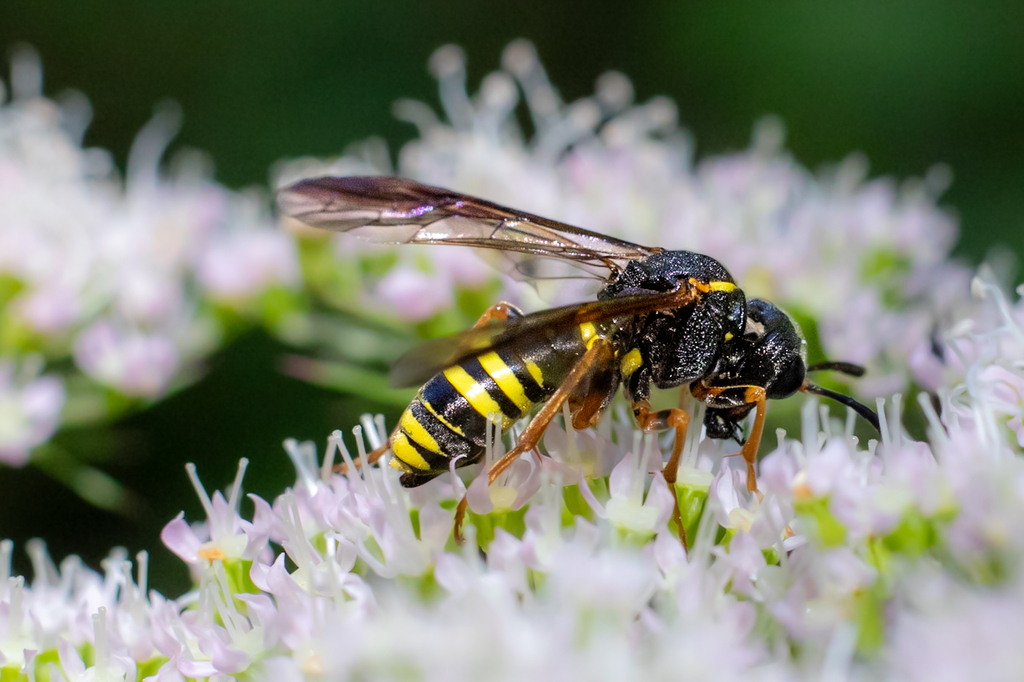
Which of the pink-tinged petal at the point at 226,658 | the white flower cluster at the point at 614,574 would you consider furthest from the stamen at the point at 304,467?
the pink-tinged petal at the point at 226,658

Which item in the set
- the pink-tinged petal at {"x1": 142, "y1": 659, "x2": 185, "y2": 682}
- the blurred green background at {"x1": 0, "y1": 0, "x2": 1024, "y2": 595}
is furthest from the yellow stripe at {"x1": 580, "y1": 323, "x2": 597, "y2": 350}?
the blurred green background at {"x1": 0, "y1": 0, "x2": 1024, "y2": 595}

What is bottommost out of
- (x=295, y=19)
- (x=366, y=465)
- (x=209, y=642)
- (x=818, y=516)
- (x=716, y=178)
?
(x=209, y=642)

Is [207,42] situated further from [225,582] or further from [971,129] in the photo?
[225,582]

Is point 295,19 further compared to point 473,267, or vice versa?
point 295,19

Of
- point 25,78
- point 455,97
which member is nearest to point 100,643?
point 455,97

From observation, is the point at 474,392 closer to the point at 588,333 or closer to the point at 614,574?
the point at 588,333

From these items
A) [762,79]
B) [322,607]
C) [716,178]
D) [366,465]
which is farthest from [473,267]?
[762,79]

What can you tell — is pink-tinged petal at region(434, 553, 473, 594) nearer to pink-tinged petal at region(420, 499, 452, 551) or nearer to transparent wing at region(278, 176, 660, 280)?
pink-tinged petal at region(420, 499, 452, 551)
